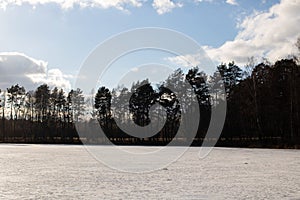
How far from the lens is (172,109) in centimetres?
4944

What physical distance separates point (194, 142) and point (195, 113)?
Result: 4.89 metres

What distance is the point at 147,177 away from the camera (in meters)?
10.8

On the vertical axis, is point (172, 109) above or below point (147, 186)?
above

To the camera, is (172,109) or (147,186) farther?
(172,109)

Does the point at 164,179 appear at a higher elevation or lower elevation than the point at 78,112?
lower

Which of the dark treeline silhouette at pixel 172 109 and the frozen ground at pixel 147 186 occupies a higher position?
the dark treeline silhouette at pixel 172 109

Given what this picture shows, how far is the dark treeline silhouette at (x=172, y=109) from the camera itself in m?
38.0

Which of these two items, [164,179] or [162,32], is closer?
[164,179]

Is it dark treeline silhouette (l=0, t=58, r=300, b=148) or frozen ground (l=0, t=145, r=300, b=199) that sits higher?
dark treeline silhouette (l=0, t=58, r=300, b=148)

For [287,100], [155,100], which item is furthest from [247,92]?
[155,100]

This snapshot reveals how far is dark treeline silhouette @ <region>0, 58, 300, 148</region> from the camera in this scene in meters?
38.0

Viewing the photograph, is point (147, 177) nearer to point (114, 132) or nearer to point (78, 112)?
point (114, 132)

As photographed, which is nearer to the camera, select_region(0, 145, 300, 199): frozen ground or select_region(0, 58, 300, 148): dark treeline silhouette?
select_region(0, 145, 300, 199): frozen ground

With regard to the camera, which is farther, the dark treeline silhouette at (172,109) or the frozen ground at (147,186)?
the dark treeline silhouette at (172,109)
